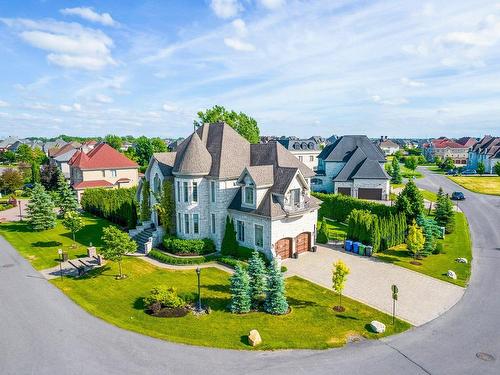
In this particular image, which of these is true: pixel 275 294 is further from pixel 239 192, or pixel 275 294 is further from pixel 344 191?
pixel 344 191

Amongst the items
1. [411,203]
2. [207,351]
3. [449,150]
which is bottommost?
[207,351]

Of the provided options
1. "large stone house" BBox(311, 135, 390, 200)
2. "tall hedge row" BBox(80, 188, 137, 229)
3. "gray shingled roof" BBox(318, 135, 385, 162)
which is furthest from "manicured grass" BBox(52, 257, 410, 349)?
"gray shingled roof" BBox(318, 135, 385, 162)

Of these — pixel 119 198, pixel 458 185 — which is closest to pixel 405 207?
pixel 119 198

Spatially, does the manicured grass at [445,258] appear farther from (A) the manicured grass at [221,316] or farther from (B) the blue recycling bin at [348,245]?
(A) the manicured grass at [221,316]

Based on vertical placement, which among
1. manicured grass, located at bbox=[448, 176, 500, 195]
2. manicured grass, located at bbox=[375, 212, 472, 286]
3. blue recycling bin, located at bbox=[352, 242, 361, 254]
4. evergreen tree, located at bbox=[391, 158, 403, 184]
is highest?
evergreen tree, located at bbox=[391, 158, 403, 184]

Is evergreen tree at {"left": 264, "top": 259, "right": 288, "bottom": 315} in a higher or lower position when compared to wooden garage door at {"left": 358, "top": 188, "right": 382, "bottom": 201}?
lower

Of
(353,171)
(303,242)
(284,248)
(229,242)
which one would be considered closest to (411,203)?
(303,242)

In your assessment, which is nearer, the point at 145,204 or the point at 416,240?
the point at 416,240

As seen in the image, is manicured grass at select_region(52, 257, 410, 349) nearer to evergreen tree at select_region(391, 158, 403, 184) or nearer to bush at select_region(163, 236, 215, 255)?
bush at select_region(163, 236, 215, 255)
